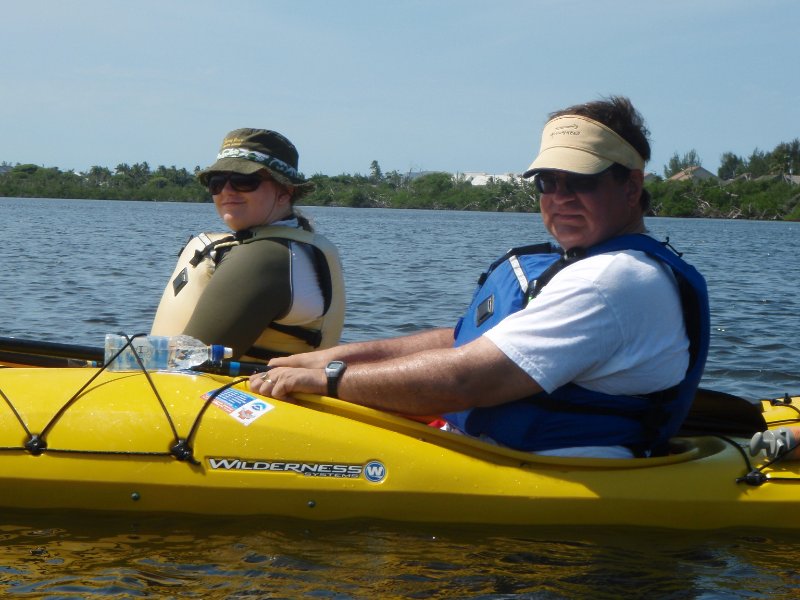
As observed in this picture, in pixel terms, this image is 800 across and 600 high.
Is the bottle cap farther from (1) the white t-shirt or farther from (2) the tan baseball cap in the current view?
(2) the tan baseball cap

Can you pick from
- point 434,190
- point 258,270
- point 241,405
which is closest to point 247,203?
point 258,270

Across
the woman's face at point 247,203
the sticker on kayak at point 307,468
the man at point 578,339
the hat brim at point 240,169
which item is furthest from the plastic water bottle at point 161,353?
the hat brim at point 240,169

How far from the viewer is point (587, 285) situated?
3.29 metres

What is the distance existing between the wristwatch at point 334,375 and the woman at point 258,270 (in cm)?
57

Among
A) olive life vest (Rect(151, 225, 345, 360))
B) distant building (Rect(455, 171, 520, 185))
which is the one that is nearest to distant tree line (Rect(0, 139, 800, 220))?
distant building (Rect(455, 171, 520, 185))

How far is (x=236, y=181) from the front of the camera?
443 centimetres

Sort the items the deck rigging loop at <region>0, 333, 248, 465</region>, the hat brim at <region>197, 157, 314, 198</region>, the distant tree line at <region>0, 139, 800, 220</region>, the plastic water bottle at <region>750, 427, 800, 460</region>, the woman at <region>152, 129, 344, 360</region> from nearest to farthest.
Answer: the deck rigging loop at <region>0, 333, 248, 465</region> → the plastic water bottle at <region>750, 427, 800, 460</region> → the woman at <region>152, 129, 344, 360</region> → the hat brim at <region>197, 157, 314, 198</region> → the distant tree line at <region>0, 139, 800, 220</region>

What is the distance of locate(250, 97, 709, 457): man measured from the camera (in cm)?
332

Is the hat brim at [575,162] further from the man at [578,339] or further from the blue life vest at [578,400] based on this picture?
the blue life vest at [578,400]

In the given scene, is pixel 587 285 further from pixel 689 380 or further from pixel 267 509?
pixel 267 509

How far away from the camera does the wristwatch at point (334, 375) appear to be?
3.77m

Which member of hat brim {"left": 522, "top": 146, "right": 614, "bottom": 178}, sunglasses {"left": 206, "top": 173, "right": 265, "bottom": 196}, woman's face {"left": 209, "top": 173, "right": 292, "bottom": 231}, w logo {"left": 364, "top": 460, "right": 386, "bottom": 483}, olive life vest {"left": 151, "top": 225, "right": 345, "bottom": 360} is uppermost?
hat brim {"left": 522, "top": 146, "right": 614, "bottom": 178}

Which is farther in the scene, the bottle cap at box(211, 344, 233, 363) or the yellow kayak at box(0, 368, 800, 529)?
the bottle cap at box(211, 344, 233, 363)

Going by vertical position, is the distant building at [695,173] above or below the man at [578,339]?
above
